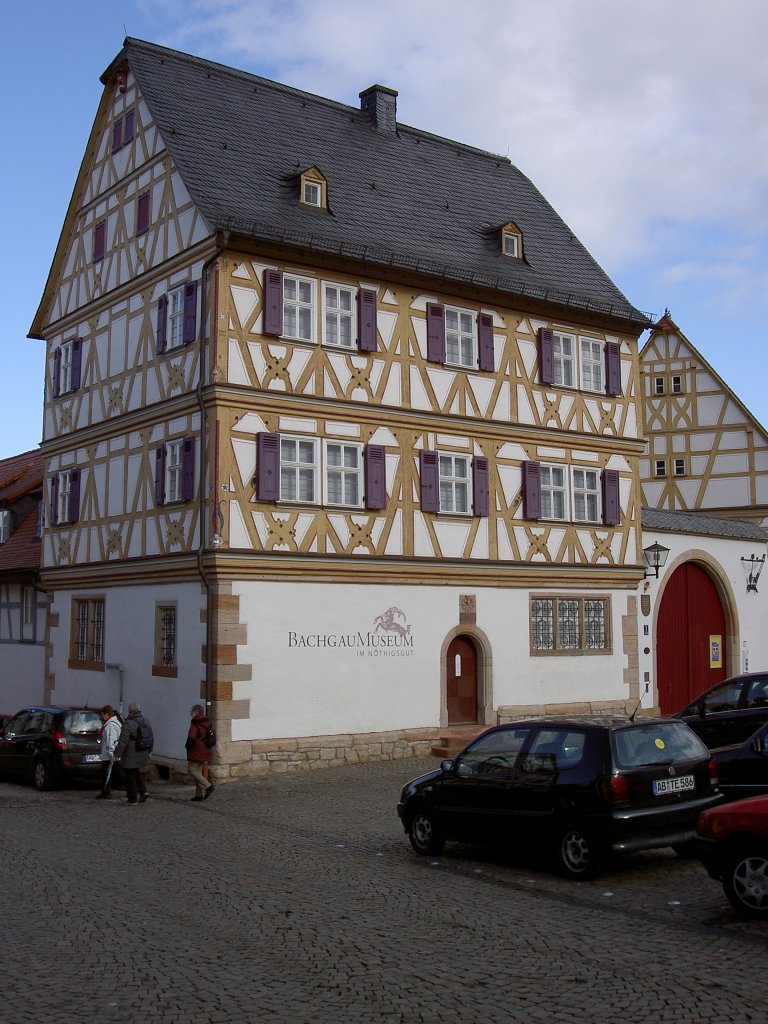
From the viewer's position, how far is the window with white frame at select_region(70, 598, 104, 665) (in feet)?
82.7

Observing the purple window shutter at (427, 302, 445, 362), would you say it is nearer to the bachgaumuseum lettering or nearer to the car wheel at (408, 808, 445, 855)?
the bachgaumuseum lettering

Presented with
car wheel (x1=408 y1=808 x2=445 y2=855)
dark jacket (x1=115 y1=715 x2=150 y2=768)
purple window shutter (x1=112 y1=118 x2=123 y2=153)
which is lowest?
car wheel (x1=408 y1=808 x2=445 y2=855)

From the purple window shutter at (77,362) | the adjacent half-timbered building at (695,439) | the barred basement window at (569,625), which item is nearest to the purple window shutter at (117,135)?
the purple window shutter at (77,362)

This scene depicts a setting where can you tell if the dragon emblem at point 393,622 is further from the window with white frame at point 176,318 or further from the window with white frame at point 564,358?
the window with white frame at point 564,358

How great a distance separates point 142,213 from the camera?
24.4m

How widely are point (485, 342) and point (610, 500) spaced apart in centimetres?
483

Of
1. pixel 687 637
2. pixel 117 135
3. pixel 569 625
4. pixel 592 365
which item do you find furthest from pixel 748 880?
pixel 117 135

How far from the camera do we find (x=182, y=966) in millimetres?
8219

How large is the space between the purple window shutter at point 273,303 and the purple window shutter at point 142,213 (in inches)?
158

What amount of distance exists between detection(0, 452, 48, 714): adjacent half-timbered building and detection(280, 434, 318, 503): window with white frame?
9253mm

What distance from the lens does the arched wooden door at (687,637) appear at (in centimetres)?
2884

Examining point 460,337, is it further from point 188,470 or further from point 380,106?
point 380,106

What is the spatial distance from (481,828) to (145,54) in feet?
66.1

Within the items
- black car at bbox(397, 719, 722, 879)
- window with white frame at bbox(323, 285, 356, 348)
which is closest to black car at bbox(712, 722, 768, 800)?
black car at bbox(397, 719, 722, 879)
